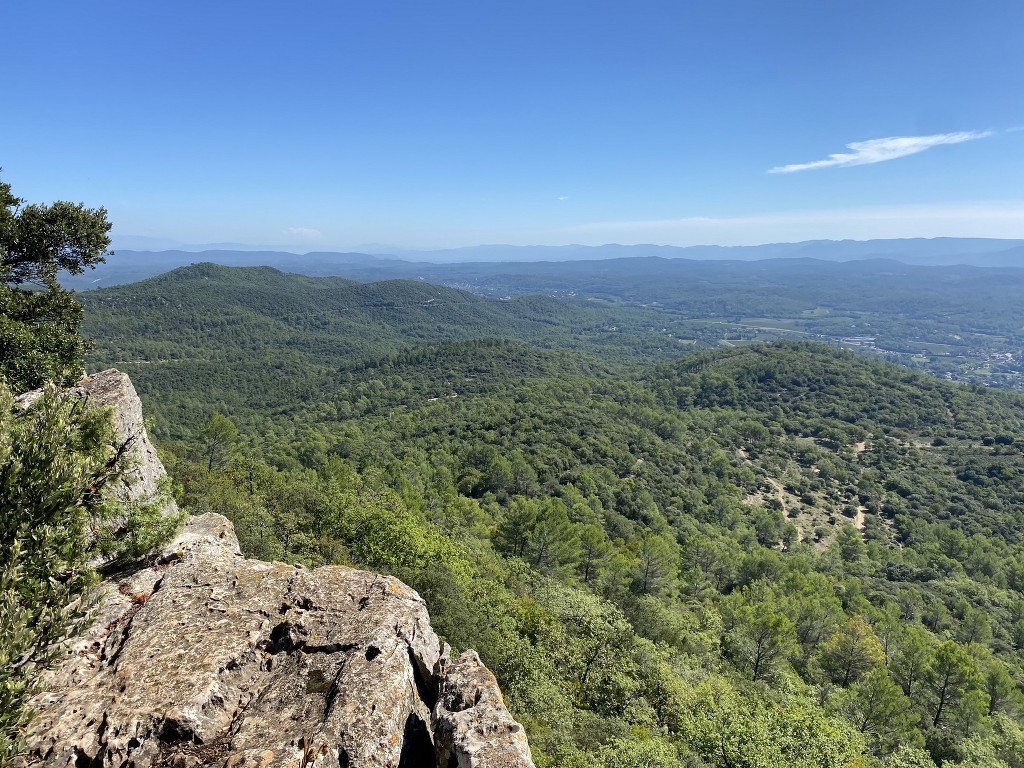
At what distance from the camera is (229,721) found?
8.86 m

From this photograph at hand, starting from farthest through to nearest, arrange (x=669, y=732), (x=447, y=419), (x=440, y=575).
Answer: (x=447, y=419), (x=440, y=575), (x=669, y=732)

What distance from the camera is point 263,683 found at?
31.9ft

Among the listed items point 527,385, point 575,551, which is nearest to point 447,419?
point 527,385

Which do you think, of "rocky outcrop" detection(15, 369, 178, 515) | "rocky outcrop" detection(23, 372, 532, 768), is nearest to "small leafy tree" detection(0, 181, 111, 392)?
"rocky outcrop" detection(15, 369, 178, 515)

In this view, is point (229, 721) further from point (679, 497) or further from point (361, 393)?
point (361, 393)

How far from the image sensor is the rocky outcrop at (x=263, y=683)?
26.8 ft

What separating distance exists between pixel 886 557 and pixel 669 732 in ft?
256

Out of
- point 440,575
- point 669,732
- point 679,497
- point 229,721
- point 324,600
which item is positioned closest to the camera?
point 229,721

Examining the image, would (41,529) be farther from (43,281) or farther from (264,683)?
(43,281)

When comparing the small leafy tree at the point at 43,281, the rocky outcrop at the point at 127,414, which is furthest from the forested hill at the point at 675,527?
the small leafy tree at the point at 43,281

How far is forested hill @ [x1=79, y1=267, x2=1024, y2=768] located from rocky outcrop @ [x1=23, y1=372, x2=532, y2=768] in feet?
24.7

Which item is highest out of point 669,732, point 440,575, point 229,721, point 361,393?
point 229,721

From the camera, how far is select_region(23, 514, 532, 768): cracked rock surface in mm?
8164

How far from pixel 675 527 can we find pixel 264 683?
268ft
